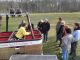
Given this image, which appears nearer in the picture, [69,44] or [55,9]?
[69,44]

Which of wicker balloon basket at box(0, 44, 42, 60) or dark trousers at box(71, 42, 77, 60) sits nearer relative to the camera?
wicker balloon basket at box(0, 44, 42, 60)

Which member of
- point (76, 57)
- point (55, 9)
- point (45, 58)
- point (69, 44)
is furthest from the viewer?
point (55, 9)

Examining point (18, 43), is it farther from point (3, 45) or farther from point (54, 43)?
point (54, 43)

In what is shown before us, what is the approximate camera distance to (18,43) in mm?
12305

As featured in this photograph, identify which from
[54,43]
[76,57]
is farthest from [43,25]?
[76,57]

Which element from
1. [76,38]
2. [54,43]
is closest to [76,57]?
[76,38]

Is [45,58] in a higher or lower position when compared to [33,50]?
higher

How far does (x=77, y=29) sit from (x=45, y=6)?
51.1 metres

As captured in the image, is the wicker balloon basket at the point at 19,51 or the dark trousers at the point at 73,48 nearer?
the wicker balloon basket at the point at 19,51

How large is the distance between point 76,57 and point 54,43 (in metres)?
4.12

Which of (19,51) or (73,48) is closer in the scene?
(19,51)

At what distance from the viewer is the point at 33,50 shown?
12.4m

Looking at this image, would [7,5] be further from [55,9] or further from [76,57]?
[76,57]

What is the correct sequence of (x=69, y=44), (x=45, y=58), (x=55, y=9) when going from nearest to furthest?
(x=45, y=58)
(x=69, y=44)
(x=55, y=9)
